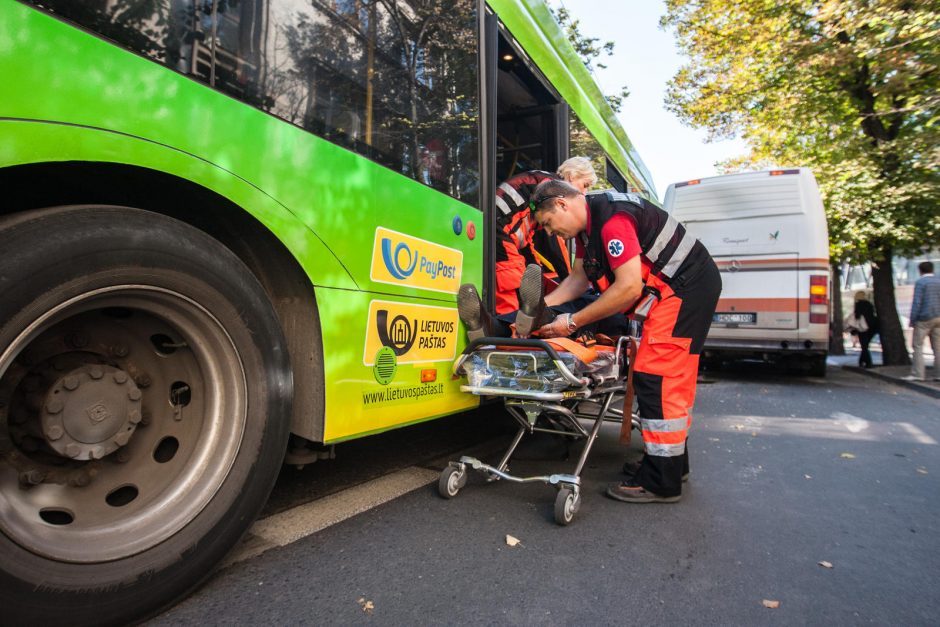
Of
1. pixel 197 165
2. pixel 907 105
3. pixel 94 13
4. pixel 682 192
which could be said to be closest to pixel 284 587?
pixel 197 165

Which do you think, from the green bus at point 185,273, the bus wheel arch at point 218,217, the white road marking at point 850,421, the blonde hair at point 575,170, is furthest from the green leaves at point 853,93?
the bus wheel arch at point 218,217

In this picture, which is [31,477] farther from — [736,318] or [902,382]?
[902,382]

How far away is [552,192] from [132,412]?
2.20 metres

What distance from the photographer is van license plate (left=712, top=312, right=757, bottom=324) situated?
819 cm

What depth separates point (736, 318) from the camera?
27.3 ft

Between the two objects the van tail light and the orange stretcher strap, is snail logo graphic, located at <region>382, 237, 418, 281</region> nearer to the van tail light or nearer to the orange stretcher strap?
the orange stretcher strap

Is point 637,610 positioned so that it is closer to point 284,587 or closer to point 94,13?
point 284,587

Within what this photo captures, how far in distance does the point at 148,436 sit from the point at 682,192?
28.6ft

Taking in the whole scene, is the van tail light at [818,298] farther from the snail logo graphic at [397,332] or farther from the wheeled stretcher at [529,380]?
the snail logo graphic at [397,332]

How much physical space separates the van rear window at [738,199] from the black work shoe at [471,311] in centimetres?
694

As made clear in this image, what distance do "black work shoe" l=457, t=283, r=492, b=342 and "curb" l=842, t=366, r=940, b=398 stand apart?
773 centimetres

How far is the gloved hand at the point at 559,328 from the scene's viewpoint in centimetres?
294

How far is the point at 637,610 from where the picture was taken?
1769 mm

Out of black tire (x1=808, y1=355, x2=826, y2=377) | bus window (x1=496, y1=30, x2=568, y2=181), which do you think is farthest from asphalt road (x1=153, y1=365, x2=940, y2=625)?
black tire (x1=808, y1=355, x2=826, y2=377)
